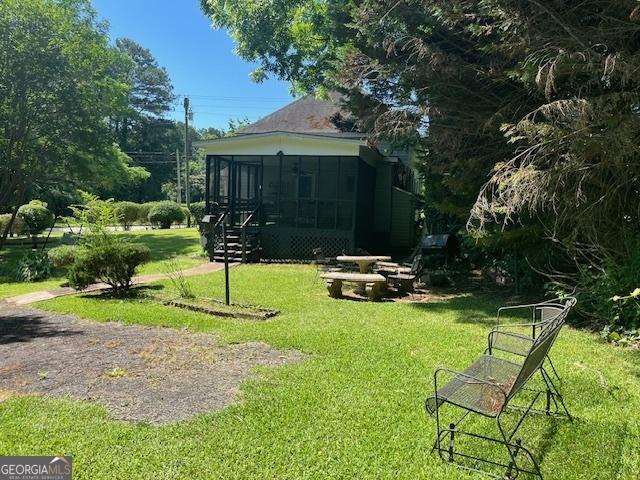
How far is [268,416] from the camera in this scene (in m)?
3.62

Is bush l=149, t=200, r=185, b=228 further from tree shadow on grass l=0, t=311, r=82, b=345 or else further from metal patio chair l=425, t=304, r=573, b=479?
metal patio chair l=425, t=304, r=573, b=479

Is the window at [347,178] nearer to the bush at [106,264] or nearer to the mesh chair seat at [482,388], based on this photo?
the bush at [106,264]

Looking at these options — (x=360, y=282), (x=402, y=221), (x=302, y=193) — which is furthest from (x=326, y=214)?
(x=360, y=282)

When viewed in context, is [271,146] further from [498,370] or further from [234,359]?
[498,370]

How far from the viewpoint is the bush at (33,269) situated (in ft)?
40.8

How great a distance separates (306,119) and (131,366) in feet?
53.5

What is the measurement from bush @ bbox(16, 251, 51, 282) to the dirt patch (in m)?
6.33

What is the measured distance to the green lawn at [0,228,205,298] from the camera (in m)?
11.1

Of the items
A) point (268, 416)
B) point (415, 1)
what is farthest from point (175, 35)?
point (268, 416)

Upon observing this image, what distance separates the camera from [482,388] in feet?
11.0

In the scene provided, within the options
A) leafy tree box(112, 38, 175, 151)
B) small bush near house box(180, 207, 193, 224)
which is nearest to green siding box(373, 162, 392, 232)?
small bush near house box(180, 207, 193, 224)

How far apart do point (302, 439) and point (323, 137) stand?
11.5 metres

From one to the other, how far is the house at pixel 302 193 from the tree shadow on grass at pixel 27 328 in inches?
238

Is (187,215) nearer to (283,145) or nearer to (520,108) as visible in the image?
(283,145)
